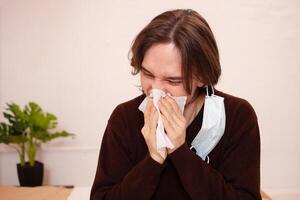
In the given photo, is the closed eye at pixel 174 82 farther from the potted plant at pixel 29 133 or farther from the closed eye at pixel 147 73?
the potted plant at pixel 29 133

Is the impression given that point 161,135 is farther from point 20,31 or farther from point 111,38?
point 20,31

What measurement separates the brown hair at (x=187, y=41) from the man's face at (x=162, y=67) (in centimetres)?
2

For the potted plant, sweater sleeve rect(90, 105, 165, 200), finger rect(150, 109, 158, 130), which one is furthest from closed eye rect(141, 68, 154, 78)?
the potted plant

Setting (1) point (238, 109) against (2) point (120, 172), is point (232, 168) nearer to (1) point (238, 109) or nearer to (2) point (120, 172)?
(1) point (238, 109)

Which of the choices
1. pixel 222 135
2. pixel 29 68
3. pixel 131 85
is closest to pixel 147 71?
pixel 222 135

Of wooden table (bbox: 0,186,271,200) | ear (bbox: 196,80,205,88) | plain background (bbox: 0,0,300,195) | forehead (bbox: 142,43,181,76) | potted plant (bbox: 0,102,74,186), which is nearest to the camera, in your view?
forehead (bbox: 142,43,181,76)

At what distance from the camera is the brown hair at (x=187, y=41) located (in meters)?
1.02

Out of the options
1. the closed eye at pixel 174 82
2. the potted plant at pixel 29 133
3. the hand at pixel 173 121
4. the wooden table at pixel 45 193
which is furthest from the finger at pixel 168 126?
the potted plant at pixel 29 133

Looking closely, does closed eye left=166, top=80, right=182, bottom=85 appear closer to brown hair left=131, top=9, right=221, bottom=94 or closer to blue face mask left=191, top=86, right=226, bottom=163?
brown hair left=131, top=9, right=221, bottom=94

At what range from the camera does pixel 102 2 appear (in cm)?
265

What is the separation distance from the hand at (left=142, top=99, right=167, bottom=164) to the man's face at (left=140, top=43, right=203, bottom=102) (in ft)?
0.22

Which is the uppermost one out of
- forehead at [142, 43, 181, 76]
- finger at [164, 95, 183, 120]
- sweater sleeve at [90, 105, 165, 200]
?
forehead at [142, 43, 181, 76]

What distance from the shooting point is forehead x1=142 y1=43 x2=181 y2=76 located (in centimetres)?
101

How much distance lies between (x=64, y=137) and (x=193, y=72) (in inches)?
75.4
